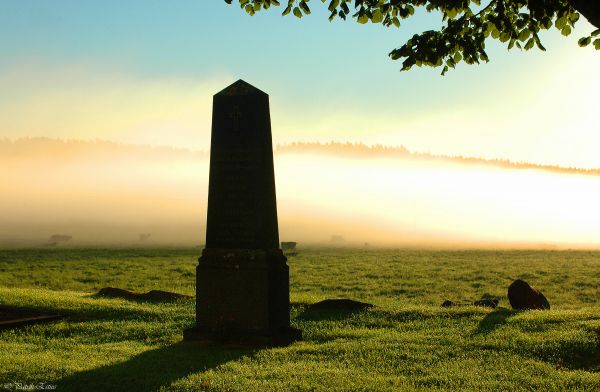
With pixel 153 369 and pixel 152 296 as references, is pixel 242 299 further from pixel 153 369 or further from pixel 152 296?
pixel 152 296

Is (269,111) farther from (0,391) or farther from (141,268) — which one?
(141,268)

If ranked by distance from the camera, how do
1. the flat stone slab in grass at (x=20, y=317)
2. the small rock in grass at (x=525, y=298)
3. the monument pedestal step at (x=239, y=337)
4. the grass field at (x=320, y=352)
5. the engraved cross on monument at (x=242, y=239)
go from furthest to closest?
1. the small rock in grass at (x=525, y=298)
2. the flat stone slab in grass at (x=20, y=317)
3. the engraved cross on monument at (x=242, y=239)
4. the monument pedestal step at (x=239, y=337)
5. the grass field at (x=320, y=352)

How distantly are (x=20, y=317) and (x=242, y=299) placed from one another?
271 inches

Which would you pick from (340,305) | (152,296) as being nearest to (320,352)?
(340,305)

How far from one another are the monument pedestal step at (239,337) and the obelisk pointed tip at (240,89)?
4979mm

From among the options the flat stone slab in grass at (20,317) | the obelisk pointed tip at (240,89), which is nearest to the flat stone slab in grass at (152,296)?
the flat stone slab in grass at (20,317)

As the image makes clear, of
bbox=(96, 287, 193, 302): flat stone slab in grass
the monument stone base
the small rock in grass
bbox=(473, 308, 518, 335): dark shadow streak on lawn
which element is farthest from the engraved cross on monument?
the small rock in grass

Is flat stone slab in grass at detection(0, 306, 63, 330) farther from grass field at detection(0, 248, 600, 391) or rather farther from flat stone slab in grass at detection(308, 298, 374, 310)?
flat stone slab in grass at detection(308, 298, 374, 310)

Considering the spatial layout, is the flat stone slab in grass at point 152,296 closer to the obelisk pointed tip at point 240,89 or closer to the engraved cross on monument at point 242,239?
the engraved cross on monument at point 242,239

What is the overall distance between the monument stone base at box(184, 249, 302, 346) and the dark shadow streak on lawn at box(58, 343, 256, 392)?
418 millimetres

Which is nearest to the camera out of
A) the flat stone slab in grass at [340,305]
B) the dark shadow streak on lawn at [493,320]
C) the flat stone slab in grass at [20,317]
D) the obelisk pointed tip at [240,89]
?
the obelisk pointed tip at [240,89]

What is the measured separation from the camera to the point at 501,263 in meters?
39.9

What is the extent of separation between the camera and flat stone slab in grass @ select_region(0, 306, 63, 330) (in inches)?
570

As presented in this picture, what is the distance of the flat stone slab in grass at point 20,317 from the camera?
14.5 metres
